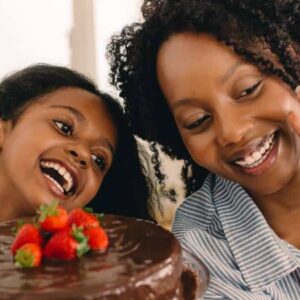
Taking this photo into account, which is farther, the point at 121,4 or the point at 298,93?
the point at 121,4

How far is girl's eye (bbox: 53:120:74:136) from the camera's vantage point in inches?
61.2

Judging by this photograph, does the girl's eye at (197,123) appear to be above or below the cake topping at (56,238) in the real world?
above

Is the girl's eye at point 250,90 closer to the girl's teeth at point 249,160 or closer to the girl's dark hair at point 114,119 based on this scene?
the girl's teeth at point 249,160

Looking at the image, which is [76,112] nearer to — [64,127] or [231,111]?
[64,127]

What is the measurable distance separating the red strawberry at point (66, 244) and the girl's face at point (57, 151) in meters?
0.48

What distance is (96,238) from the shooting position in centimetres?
103

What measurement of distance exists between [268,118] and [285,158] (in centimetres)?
11

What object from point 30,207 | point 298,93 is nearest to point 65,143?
point 30,207

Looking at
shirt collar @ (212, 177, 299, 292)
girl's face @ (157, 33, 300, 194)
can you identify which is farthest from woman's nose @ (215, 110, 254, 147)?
shirt collar @ (212, 177, 299, 292)

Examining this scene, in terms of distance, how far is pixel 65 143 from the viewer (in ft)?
4.98

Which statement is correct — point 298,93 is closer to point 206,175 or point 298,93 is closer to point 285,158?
point 285,158

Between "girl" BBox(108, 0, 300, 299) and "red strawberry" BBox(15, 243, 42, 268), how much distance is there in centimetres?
50

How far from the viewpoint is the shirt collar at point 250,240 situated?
1.36 meters

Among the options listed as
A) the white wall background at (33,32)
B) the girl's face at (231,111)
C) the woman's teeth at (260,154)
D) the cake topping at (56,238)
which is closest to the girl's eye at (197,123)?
the girl's face at (231,111)
